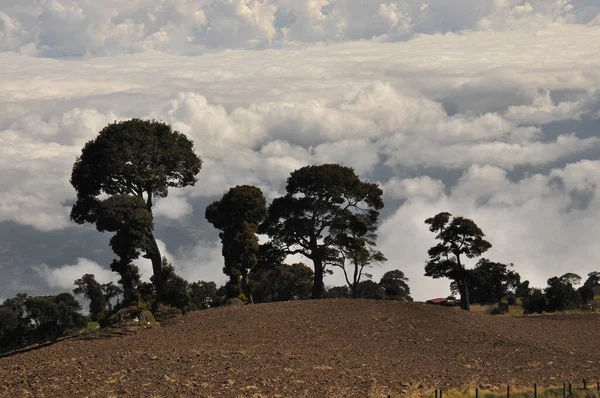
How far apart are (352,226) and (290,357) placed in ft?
106

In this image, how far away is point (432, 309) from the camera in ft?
173

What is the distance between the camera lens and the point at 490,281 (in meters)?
102

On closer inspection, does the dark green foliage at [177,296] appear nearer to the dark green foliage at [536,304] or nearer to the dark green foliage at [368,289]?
the dark green foliage at [536,304]

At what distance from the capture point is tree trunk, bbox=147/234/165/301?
5300cm

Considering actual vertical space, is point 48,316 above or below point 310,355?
above

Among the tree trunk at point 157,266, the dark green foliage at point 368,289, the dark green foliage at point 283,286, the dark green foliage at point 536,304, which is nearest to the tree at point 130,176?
the tree trunk at point 157,266

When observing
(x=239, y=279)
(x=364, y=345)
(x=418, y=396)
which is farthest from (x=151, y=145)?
(x=418, y=396)

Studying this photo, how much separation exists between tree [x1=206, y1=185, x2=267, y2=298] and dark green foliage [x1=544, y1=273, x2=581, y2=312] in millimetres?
37001

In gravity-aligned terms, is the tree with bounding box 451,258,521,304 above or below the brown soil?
above

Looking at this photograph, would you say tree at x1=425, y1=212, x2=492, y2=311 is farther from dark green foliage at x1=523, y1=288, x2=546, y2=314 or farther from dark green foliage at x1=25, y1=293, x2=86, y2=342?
dark green foliage at x1=25, y1=293, x2=86, y2=342

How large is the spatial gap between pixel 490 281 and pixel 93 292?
5484 centimetres

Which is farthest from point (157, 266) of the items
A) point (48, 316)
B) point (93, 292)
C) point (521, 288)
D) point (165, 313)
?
point (521, 288)

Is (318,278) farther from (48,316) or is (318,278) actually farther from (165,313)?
(48,316)

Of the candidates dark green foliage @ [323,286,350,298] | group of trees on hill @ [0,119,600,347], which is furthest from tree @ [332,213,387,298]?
dark green foliage @ [323,286,350,298]
